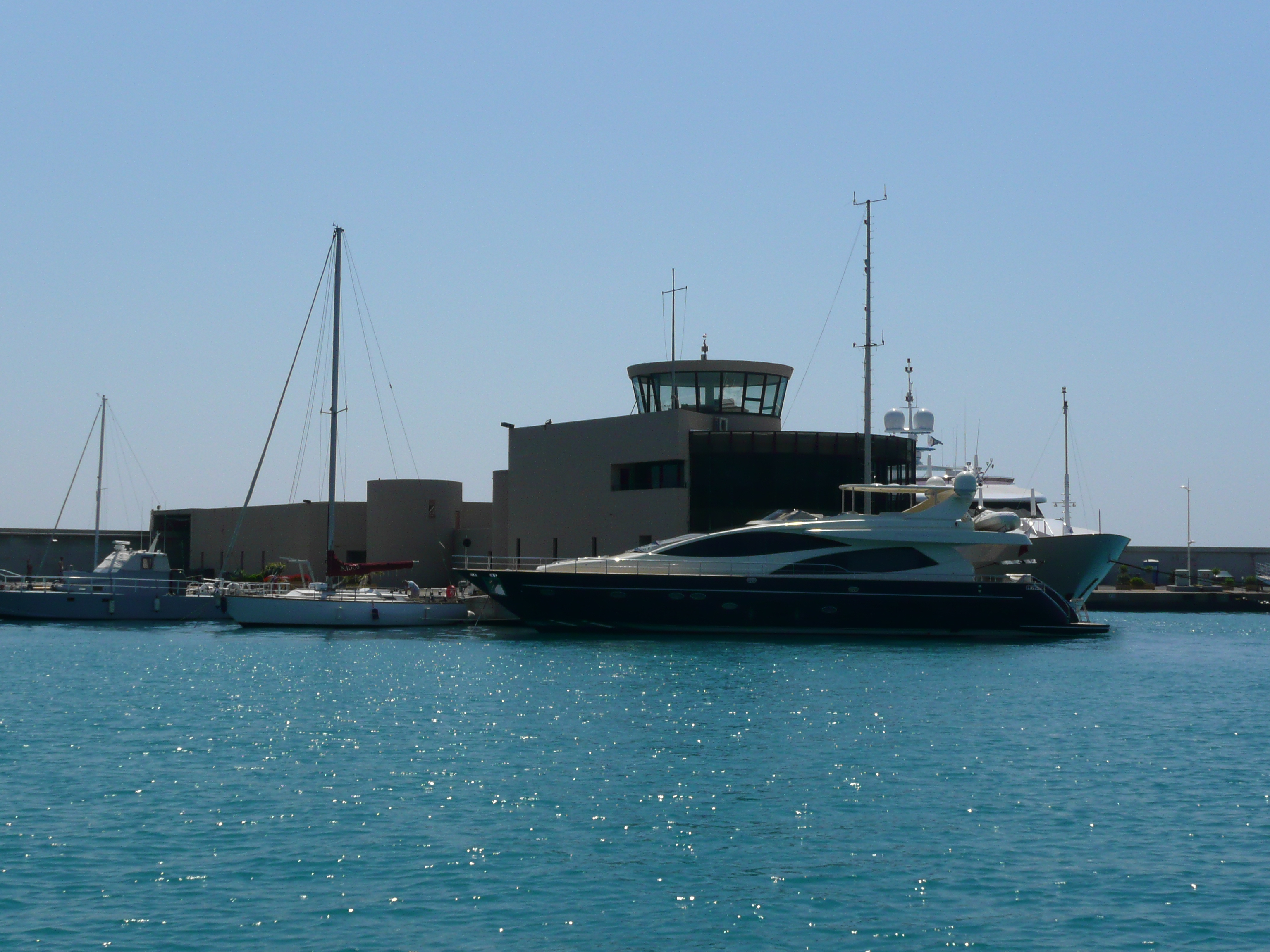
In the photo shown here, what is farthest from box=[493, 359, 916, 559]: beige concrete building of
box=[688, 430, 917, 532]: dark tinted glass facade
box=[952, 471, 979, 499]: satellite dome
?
box=[952, 471, 979, 499]: satellite dome

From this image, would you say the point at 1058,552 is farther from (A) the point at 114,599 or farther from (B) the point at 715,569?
(A) the point at 114,599

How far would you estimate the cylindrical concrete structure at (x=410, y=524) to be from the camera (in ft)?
181

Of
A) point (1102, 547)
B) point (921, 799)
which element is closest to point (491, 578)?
point (1102, 547)

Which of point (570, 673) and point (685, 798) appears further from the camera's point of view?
point (570, 673)

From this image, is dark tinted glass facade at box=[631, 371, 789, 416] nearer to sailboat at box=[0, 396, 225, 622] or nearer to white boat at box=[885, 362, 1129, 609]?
white boat at box=[885, 362, 1129, 609]

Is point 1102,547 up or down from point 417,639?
up

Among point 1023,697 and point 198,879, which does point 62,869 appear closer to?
point 198,879

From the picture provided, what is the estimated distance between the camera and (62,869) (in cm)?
1184

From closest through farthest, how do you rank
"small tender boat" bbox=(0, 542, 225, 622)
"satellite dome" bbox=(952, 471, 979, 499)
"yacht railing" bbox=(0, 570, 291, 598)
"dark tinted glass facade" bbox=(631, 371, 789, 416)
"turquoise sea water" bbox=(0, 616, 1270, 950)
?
"turquoise sea water" bbox=(0, 616, 1270, 950) → "satellite dome" bbox=(952, 471, 979, 499) → "yacht railing" bbox=(0, 570, 291, 598) → "small tender boat" bbox=(0, 542, 225, 622) → "dark tinted glass facade" bbox=(631, 371, 789, 416)

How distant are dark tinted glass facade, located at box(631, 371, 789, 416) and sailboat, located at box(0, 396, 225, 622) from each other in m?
17.9

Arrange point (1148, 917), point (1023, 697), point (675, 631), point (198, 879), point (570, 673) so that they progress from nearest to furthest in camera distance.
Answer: point (1148, 917), point (198, 879), point (1023, 697), point (570, 673), point (675, 631)

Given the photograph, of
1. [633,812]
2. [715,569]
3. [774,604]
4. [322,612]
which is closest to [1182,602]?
[774,604]

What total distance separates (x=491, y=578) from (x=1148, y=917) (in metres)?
28.6

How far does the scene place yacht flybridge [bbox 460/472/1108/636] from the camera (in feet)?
118
